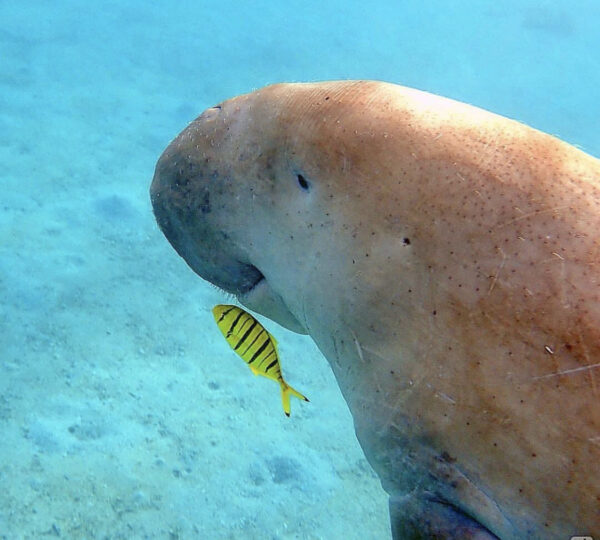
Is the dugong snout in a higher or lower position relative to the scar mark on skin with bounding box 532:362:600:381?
lower

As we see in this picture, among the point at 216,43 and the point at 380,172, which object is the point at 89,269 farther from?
the point at 216,43

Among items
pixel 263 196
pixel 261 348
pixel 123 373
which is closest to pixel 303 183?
pixel 263 196

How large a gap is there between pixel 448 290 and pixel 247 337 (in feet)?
6.38

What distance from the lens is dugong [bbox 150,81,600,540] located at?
1.27 m

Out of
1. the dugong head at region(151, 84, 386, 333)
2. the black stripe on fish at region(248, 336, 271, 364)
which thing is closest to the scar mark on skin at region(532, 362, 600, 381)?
the dugong head at region(151, 84, 386, 333)

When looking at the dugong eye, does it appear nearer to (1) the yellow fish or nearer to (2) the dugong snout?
(2) the dugong snout

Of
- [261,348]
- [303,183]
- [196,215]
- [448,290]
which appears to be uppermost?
[448,290]

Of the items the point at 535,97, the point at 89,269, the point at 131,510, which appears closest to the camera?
the point at 131,510

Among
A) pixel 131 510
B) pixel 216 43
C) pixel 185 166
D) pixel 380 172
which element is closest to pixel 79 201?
pixel 131 510

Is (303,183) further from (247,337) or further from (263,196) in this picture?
(247,337)

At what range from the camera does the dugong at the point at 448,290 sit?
4.17ft

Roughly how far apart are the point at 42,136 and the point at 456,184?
12.9 m

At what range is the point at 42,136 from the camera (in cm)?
1258

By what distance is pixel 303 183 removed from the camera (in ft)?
5.49
